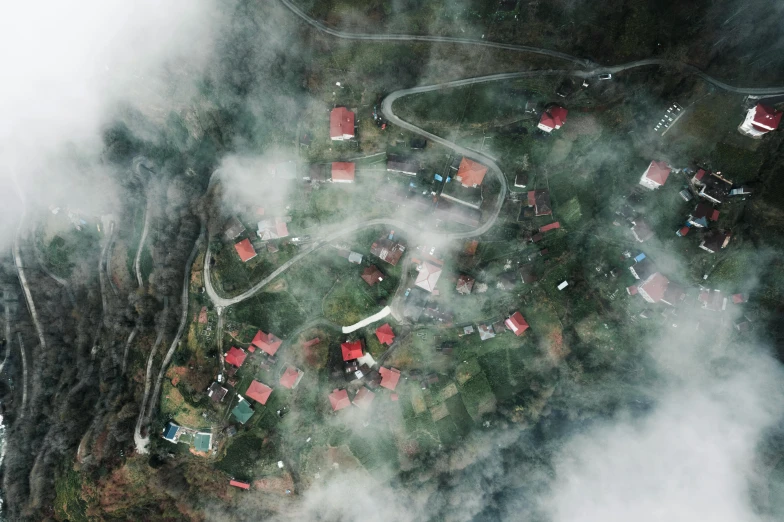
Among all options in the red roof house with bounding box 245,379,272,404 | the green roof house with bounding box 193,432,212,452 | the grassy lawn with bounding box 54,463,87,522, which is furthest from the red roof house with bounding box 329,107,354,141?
the grassy lawn with bounding box 54,463,87,522

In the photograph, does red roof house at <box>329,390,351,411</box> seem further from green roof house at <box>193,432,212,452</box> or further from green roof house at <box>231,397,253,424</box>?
green roof house at <box>193,432,212,452</box>

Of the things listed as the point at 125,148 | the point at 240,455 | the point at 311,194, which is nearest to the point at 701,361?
the point at 311,194

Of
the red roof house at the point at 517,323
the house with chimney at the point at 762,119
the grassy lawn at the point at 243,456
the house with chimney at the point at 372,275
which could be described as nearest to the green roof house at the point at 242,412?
the grassy lawn at the point at 243,456

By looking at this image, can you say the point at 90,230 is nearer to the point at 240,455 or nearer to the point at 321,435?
the point at 240,455

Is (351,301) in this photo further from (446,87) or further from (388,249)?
(446,87)

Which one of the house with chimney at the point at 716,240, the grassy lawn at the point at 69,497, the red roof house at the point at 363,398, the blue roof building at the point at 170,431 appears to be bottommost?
the grassy lawn at the point at 69,497

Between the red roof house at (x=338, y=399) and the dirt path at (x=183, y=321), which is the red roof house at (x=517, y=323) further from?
the dirt path at (x=183, y=321)
